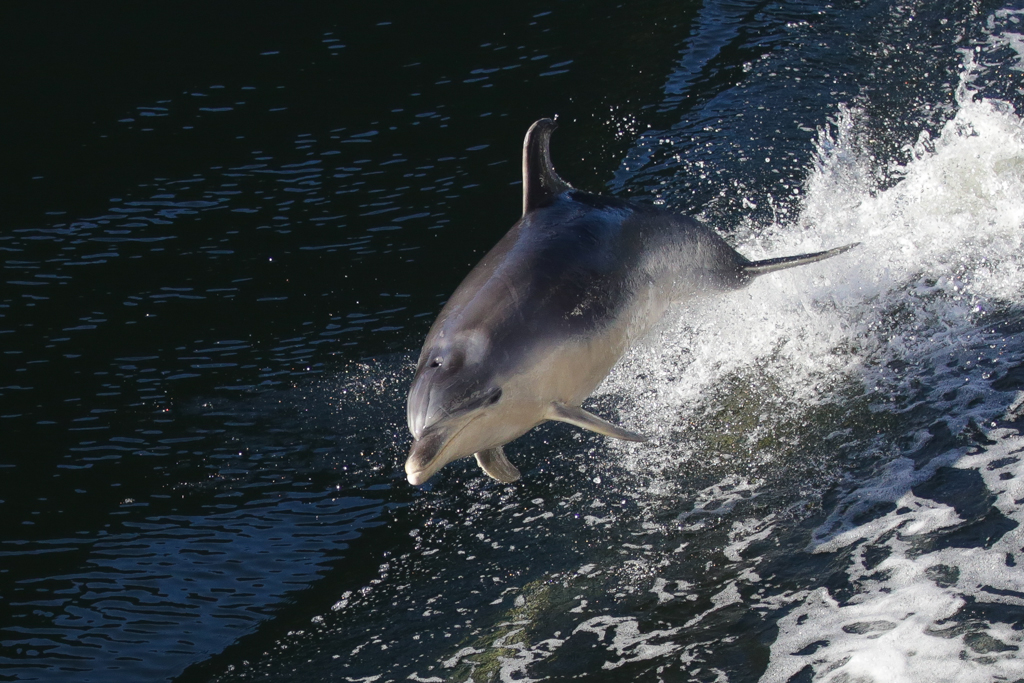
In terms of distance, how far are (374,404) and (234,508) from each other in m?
1.49

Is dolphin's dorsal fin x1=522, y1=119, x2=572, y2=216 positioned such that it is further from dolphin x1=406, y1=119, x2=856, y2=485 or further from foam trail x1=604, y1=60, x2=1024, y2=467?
foam trail x1=604, y1=60, x2=1024, y2=467

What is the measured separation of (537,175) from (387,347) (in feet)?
9.97

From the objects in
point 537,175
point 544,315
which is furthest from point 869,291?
point 544,315

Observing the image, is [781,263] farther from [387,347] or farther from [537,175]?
[387,347]

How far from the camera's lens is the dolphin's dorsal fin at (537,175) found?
6387mm

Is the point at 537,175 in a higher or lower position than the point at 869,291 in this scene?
higher

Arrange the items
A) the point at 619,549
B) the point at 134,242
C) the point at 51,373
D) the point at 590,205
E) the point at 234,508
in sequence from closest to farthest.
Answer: the point at 619,549, the point at 590,205, the point at 234,508, the point at 51,373, the point at 134,242

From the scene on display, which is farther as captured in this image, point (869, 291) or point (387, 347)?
point (387, 347)

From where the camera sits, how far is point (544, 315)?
209 inches

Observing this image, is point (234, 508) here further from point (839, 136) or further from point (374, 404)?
point (839, 136)

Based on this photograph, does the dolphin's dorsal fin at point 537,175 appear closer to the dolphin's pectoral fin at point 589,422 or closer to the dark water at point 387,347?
the dolphin's pectoral fin at point 589,422

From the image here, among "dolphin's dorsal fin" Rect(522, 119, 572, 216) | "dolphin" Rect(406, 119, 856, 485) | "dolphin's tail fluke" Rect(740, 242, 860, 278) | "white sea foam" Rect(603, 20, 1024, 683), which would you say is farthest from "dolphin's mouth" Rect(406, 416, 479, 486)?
"dolphin's tail fluke" Rect(740, 242, 860, 278)

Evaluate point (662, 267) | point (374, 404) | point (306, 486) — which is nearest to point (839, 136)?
point (662, 267)

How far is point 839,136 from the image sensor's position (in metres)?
10.8
